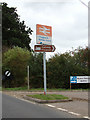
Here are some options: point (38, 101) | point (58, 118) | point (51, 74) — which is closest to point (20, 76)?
point (51, 74)

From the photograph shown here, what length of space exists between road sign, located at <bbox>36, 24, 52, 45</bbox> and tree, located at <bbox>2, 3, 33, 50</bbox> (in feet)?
93.8

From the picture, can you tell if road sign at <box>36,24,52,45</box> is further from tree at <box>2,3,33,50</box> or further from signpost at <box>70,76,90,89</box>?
tree at <box>2,3,33,50</box>

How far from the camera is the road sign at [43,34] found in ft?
47.0

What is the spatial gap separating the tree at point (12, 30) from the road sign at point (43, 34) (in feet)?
93.8

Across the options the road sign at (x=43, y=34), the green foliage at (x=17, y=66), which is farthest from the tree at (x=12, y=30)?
the road sign at (x=43, y=34)

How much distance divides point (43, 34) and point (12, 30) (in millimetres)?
31476

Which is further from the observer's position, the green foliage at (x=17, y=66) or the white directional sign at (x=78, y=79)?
the green foliage at (x=17, y=66)

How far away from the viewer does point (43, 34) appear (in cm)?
1460

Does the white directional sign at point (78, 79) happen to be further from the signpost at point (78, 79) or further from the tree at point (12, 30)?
the tree at point (12, 30)

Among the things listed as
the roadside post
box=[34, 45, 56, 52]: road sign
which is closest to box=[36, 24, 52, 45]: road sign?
the roadside post

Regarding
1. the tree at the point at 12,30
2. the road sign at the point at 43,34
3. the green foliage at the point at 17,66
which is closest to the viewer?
the road sign at the point at 43,34

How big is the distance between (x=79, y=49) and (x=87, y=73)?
7411mm

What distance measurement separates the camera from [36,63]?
26.6 metres

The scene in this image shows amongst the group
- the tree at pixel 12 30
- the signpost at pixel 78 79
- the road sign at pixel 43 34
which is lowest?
the signpost at pixel 78 79
